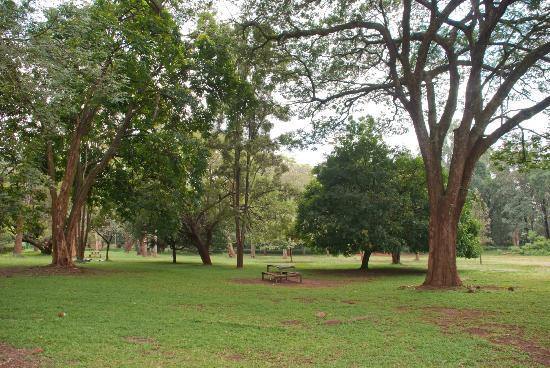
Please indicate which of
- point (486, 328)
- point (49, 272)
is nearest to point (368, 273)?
point (49, 272)

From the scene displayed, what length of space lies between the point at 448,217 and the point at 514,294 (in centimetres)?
262

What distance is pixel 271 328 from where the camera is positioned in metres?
7.30

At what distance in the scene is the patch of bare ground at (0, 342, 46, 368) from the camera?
16.5ft

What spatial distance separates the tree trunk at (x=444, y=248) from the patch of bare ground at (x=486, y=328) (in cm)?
343

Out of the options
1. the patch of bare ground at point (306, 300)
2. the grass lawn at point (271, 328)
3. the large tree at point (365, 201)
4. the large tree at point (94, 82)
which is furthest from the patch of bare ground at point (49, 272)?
the large tree at point (365, 201)

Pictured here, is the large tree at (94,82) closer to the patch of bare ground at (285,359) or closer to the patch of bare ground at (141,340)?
the patch of bare ground at (141,340)

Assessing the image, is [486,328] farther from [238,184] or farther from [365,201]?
[238,184]

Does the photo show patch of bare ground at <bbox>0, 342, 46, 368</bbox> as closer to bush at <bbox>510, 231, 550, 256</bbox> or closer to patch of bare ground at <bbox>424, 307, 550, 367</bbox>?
bush at <bbox>510, 231, 550, 256</bbox>

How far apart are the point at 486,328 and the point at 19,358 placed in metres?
6.91

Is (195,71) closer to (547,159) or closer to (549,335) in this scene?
(547,159)

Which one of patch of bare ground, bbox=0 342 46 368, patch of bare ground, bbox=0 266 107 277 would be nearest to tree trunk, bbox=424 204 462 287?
patch of bare ground, bbox=0 342 46 368

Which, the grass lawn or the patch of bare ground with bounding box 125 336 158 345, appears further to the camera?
the patch of bare ground with bounding box 125 336 158 345

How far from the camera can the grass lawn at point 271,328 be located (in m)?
5.49

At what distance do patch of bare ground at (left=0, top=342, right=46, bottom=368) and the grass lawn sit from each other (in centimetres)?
2
